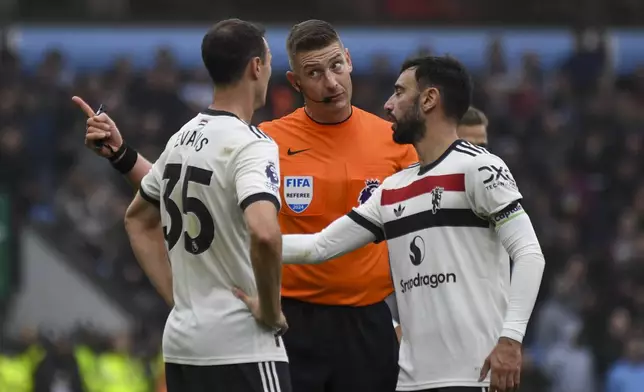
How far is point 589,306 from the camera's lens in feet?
52.2

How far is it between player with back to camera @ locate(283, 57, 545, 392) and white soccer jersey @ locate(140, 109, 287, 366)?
63 centimetres

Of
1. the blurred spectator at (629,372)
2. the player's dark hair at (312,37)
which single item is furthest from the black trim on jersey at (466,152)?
the blurred spectator at (629,372)

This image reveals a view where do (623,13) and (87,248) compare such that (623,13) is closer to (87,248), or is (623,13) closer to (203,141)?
(87,248)

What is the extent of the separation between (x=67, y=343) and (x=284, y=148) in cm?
851

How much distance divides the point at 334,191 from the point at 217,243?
4.22 feet

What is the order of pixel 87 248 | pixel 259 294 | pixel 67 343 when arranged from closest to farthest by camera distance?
1. pixel 259 294
2. pixel 67 343
3. pixel 87 248

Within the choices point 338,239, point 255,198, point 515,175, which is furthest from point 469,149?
point 515,175

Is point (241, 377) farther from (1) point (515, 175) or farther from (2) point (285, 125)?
(1) point (515, 175)

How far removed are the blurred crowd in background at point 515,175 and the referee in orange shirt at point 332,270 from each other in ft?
25.3

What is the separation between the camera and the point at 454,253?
5.89 m

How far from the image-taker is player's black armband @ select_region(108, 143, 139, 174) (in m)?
6.59

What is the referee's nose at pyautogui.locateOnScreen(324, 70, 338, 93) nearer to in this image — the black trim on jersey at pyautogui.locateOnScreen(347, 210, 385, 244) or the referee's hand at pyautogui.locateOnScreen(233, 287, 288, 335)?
the black trim on jersey at pyautogui.locateOnScreen(347, 210, 385, 244)

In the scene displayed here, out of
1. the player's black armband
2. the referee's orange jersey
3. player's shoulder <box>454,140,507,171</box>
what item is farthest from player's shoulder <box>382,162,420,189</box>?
the player's black armband

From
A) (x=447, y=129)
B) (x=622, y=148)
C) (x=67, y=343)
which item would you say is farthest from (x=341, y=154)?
(x=622, y=148)
